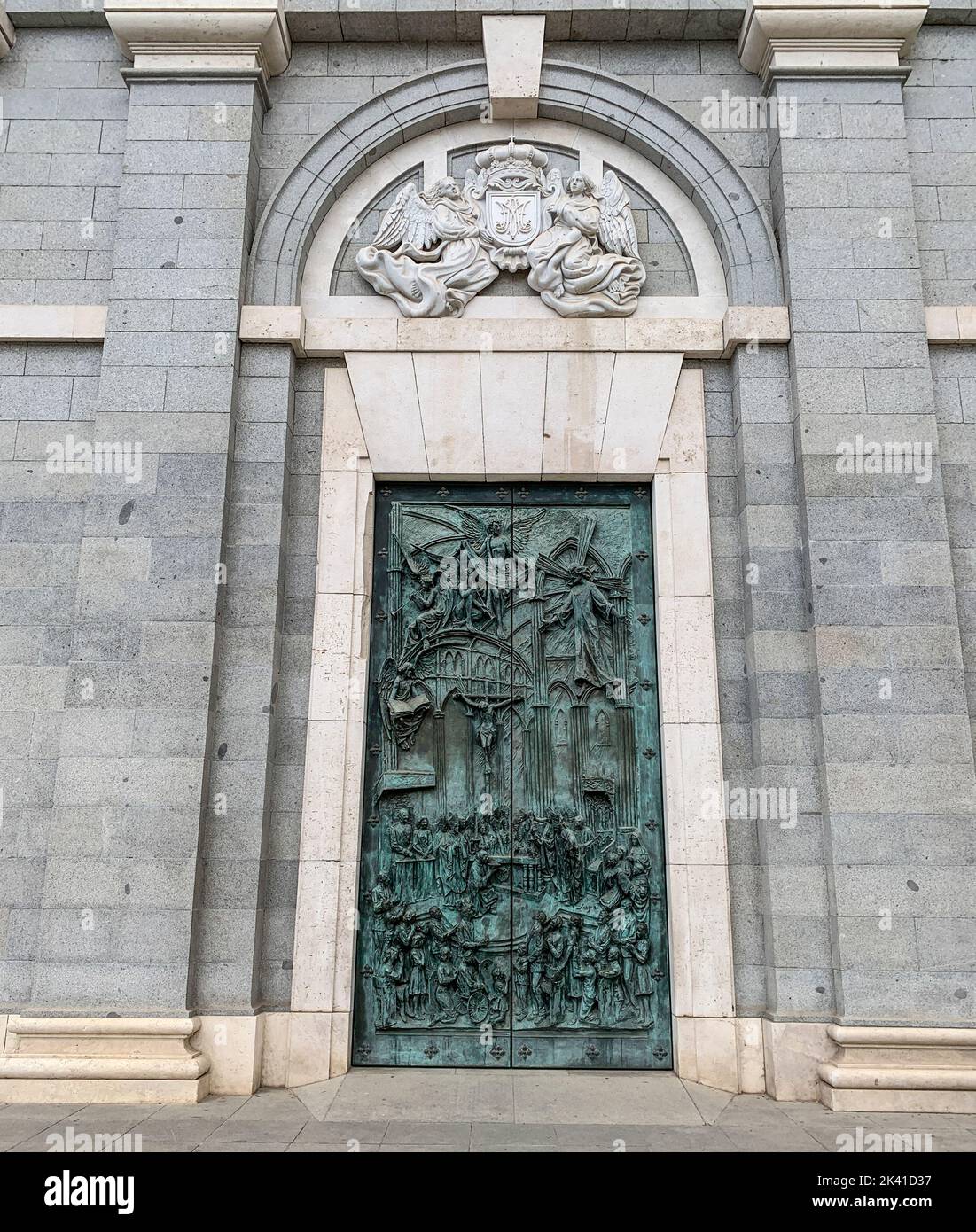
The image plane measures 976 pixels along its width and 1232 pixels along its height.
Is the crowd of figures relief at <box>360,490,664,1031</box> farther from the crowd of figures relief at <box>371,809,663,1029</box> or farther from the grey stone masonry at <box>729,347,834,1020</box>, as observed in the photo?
the grey stone masonry at <box>729,347,834,1020</box>

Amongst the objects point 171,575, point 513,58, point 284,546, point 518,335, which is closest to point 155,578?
point 171,575

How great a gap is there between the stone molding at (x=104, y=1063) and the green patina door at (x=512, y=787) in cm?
148

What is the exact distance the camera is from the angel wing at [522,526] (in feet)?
30.0

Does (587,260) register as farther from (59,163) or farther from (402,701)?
(59,163)

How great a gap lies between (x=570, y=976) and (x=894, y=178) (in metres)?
7.95

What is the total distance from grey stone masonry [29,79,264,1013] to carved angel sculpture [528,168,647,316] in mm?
2937

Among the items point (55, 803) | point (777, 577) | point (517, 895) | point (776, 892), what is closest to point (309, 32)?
point (777, 577)

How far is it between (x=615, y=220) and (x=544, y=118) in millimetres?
1482

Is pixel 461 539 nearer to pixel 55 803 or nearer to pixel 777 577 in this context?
pixel 777 577

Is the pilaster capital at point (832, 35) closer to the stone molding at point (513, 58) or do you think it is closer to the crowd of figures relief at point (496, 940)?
the stone molding at point (513, 58)

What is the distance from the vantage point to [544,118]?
32.9ft

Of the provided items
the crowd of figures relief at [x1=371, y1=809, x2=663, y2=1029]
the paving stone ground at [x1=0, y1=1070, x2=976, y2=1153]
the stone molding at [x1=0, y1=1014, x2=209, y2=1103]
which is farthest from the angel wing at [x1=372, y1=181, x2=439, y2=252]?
the paving stone ground at [x1=0, y1=1070, x2=976, y2=1153]

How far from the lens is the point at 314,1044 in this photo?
25.9 ft

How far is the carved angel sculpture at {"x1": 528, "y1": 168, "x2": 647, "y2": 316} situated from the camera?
30.7 ft
